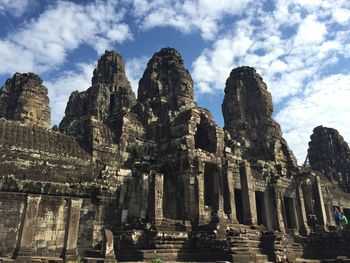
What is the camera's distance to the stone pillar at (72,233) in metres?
12.8

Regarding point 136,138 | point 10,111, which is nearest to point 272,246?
point 136,138

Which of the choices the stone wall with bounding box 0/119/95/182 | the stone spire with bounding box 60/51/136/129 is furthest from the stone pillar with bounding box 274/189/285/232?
the stone spire with bounding box 60/51/136/129

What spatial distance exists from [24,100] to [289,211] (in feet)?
80.6

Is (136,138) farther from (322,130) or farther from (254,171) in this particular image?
(322,130)

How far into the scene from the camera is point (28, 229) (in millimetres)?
12664

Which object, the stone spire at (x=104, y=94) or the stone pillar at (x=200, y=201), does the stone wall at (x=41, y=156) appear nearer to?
the stone pillar at (x=200, y=201)

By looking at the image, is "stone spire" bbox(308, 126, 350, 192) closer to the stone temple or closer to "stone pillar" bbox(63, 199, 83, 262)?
the stone temple

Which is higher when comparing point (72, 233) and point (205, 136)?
point (205, 136)

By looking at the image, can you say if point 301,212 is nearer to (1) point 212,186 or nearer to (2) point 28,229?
(1) point 212,186

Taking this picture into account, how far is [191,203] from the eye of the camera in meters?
19.9

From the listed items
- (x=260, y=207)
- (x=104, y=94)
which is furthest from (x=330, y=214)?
(x=104, y=94)

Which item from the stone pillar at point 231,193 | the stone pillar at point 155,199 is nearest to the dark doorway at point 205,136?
the stone pillar at point 231,193

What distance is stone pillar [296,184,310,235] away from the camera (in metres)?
26.5

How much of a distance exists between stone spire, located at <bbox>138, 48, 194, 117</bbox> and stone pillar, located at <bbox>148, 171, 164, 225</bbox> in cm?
1101
